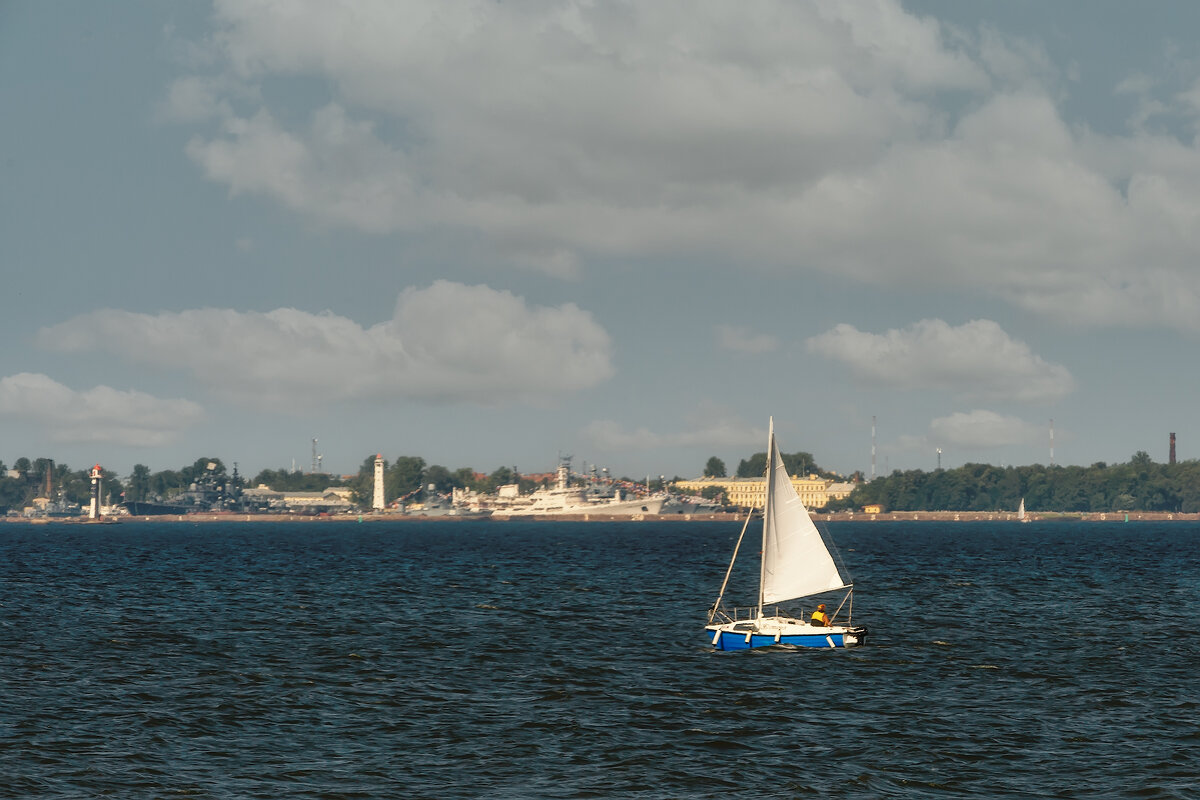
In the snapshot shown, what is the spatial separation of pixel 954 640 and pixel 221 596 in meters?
53.8

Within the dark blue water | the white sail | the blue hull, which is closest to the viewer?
the dark blue water

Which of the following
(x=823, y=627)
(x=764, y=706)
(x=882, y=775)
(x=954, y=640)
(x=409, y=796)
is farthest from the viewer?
(x=954, y=640)

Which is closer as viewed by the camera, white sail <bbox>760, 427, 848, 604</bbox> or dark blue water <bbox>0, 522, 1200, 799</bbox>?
dark blue water <bbox>0, 522, 1200, 799</bbox>

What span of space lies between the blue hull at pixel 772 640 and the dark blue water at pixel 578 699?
68 centimetres

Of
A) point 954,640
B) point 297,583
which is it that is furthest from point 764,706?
point 297,583

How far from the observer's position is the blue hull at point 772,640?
5825 cm

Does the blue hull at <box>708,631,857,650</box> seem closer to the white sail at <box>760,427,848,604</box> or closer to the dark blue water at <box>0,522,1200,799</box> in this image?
the dark blue water at <box>0,522,1200,799</box>

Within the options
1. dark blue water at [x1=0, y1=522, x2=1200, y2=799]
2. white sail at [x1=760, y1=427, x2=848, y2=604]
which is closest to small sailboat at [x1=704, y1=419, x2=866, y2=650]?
white sail at [x1=760, y1=427, x2=848, y2=604]

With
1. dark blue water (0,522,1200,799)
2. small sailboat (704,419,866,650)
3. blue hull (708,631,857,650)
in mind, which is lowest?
dark blue water (0,522,1200,799)

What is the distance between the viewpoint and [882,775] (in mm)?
33781

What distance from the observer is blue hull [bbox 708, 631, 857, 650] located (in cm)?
5825

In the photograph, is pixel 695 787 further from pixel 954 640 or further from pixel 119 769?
pixel 954 640

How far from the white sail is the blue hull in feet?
5.96

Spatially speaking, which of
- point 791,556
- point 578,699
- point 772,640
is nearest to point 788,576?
point 791,556
